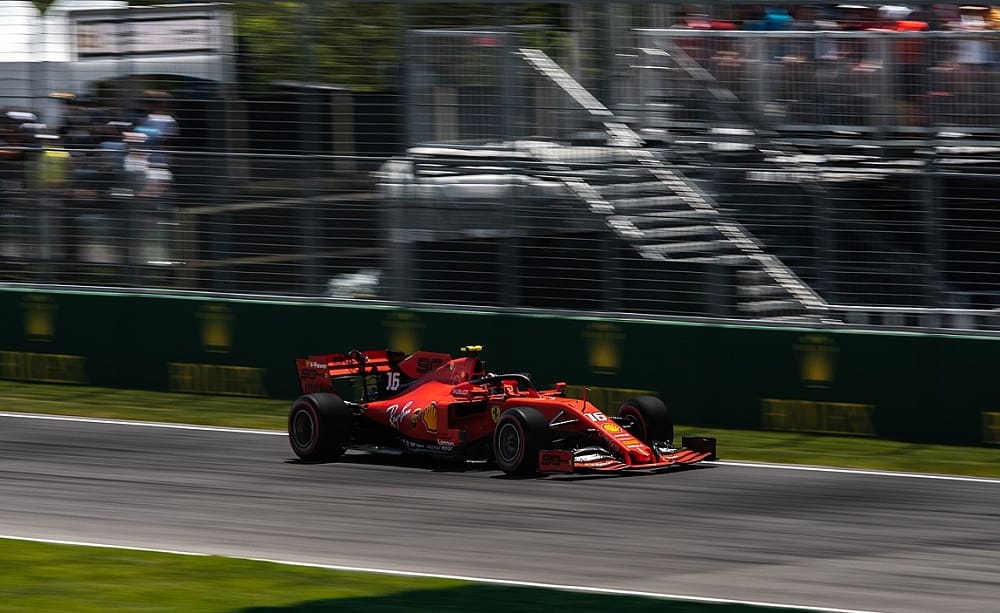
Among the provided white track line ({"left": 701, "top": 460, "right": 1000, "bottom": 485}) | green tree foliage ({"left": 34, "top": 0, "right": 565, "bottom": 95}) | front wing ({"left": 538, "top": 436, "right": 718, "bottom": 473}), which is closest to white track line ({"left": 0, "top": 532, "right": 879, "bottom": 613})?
front wing ({"left": 538, "top": 436, "right": 718, "bottom": 473})

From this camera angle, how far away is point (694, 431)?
13922 mm

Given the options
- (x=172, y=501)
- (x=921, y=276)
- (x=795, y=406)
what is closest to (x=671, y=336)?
(x=795, y=406)

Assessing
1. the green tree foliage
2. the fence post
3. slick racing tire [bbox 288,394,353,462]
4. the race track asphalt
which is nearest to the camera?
the race track asphalt

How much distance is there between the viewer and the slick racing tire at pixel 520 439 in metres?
11.1

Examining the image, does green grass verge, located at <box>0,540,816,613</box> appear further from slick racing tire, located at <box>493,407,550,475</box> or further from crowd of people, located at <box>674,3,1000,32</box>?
crowd of people, located at <box>674,3,1000,32</box>

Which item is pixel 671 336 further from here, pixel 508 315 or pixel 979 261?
pixel 979 261

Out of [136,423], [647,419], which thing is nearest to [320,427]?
[647,419]

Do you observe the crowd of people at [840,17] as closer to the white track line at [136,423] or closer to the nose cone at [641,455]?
the nose cone at [641,455]

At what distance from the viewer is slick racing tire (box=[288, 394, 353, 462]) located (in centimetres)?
1202

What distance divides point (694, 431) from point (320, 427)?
3.52m

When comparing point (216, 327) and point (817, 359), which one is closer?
point (817, 359)

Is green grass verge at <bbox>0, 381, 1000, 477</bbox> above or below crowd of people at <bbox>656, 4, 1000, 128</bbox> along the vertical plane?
below

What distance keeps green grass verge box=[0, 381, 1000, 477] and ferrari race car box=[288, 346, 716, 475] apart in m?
1.38

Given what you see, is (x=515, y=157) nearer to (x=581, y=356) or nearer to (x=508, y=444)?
(x=581, y=356)
